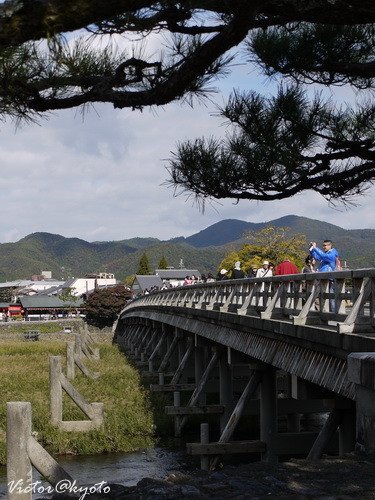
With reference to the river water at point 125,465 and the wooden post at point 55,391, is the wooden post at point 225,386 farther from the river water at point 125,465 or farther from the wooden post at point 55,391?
the wooden post at point 55,391

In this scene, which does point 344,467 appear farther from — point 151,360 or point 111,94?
point 151,360

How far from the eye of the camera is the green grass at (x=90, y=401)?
20.0m

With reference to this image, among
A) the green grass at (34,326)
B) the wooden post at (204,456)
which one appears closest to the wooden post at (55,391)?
the wooden post at (204,456)

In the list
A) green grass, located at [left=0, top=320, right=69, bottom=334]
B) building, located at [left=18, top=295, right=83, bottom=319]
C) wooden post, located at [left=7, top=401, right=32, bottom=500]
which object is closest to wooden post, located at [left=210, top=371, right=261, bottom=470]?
wooden post, located at [left=7, top=401, right=32, bottom=500]

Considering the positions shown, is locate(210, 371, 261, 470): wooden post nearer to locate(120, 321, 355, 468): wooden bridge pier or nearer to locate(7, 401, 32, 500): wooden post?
locate(120, 321, 355, 468): wooden bridge pier

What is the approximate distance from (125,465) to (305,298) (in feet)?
23.9

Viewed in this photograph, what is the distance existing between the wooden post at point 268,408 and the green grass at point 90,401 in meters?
4.66

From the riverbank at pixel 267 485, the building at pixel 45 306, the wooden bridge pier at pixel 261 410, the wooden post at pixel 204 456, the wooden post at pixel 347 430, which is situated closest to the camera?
the riverbank at pixel 267 485

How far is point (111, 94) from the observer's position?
30.3ft

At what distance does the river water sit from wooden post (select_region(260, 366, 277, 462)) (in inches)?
88.9

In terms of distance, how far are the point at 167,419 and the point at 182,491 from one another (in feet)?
55.6

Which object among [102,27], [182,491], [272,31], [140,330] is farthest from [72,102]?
[140,330]

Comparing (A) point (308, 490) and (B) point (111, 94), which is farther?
(B) point (111, 94)

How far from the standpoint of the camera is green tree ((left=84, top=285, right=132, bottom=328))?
92188 millimetres
